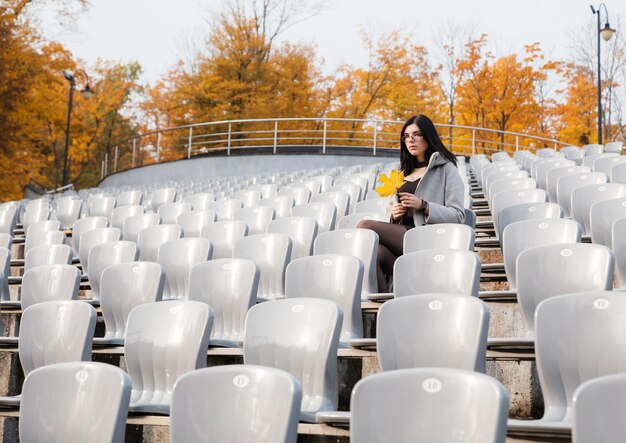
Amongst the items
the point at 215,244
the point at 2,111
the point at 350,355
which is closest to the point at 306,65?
the point at 2,111

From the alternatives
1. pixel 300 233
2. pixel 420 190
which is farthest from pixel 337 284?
pixel 300 233

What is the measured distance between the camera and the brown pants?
6.03 m

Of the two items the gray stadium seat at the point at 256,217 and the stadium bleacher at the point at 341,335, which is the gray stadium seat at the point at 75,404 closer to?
the stadium bleacher at the point at 341,335

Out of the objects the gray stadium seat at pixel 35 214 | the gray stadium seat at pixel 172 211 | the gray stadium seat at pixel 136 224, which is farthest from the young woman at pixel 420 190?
the gray stadium seat at pixel 35 214

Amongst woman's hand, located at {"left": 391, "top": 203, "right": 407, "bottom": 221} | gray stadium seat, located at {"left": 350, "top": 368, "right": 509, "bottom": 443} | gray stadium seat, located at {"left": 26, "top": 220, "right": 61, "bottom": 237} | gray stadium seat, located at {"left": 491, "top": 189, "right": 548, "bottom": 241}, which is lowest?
gray stadium seat, located at {"left": 350, "top": 368, "right": 509, "bottom": 443}

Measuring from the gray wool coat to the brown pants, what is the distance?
16cm

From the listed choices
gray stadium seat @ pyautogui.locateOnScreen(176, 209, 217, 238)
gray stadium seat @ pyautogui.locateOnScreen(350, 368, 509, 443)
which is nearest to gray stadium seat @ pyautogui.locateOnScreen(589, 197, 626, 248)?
gray stadium seat @ pyautogui.locateOnScreen(350, 368, 509, 443)

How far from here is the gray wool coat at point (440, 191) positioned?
5.91 metres

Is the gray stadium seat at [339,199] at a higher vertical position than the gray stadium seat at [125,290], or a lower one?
higher

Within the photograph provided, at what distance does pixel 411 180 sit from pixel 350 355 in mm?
1994

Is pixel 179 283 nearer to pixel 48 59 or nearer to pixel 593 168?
pixel 593 168

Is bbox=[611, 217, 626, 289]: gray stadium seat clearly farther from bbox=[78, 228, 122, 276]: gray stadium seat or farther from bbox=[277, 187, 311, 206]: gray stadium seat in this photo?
bbox=[277, 187, 311, 206]: gray stadium seat

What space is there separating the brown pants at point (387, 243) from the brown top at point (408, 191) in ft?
0.33

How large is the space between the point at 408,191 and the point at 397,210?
174 millimetres
